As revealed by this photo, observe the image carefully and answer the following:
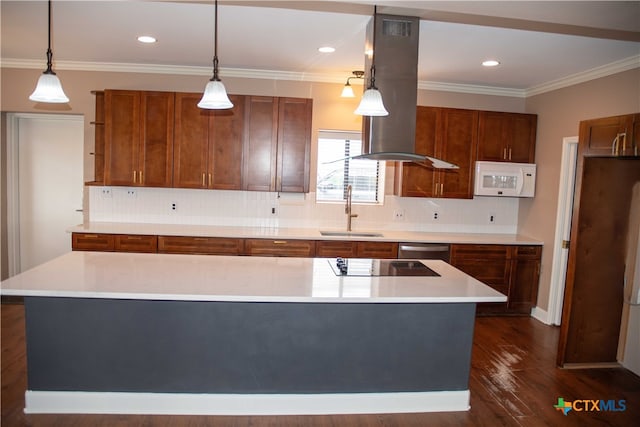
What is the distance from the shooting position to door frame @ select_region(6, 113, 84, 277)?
4.98m

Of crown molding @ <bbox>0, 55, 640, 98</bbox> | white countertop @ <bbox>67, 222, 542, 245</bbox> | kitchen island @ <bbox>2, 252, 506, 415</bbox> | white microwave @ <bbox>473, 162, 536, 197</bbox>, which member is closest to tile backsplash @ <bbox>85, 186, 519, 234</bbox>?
white countertop @ <bbox>67, 222, 542, 245</bbox>

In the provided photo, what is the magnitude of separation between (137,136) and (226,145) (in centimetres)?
91

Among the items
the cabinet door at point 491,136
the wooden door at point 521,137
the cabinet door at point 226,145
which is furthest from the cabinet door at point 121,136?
the wooden door at point 521,137

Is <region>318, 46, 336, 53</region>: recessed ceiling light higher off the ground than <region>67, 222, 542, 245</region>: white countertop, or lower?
higher

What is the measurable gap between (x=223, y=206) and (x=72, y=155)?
6.01ft

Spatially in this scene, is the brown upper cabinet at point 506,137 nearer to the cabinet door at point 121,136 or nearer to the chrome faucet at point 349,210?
the chrome faucet at point 349,210

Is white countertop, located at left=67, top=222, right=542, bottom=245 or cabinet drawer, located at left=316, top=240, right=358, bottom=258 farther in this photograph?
cabinet drawer, located at left=316, top=240, right=358, bottom=258

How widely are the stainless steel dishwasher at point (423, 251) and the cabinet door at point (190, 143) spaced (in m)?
2.21

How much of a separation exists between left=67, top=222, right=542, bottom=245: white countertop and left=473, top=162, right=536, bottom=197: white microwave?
525 millimetres

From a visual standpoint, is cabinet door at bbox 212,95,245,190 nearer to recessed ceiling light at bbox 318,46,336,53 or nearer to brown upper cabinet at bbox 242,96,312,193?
brown upper cabinet at bbox 242,96,312,193

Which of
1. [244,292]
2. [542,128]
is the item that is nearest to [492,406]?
[244,292]

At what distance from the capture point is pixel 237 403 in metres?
2.82

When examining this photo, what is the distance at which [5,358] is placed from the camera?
345 centimetres

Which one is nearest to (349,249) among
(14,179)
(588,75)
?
(588,75)
